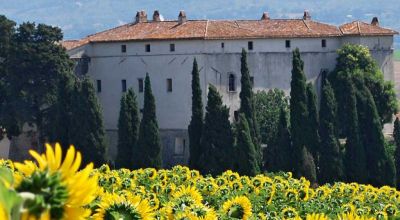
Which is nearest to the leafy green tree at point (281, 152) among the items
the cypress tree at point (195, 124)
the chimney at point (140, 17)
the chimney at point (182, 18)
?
the cypress tree at point (195, 124)

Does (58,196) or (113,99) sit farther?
(113,99)

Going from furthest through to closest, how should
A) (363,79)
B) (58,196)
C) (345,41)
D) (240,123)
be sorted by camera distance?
(345,41) → (363,79) → (240,123) → (58,196)

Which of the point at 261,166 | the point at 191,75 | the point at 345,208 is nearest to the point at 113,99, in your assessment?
the point at 191,75

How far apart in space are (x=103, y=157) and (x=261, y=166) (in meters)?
7.91

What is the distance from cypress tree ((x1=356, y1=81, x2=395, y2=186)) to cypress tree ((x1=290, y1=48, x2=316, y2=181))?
3.07 m

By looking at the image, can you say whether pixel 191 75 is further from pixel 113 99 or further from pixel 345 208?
pixel 345 208

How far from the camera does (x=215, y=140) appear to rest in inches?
2235

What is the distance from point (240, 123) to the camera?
56281mm

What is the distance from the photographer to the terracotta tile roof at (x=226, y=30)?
6938 centimetres

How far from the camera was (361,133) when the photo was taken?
58.1 metres

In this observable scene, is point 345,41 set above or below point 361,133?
above

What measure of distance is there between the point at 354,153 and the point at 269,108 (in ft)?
36.5

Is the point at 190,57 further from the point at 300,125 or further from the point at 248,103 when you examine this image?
the point at 300,125

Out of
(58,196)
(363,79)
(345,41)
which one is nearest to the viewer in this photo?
(58,196)
